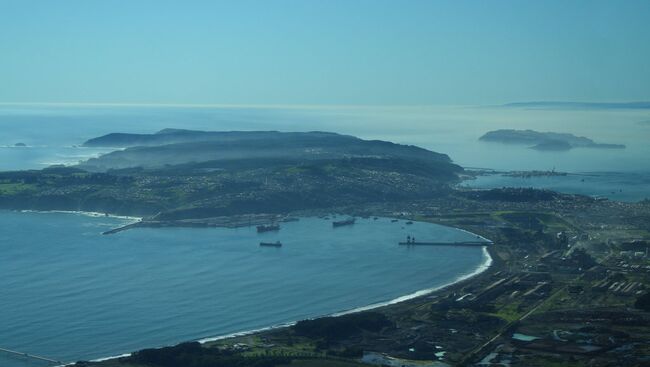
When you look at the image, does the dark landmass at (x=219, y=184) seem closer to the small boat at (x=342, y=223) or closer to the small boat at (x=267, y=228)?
the small boat at (x=267, y=228)

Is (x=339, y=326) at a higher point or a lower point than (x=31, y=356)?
higher

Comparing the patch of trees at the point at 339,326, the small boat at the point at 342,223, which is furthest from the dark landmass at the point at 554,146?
the patch of trees at the point at 339,326

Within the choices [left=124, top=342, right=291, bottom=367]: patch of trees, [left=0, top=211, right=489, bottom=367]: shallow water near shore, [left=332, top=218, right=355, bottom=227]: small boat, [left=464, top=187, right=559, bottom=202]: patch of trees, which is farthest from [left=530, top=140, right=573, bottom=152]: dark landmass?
[left=124, top=342, right=291, bottom=367]: patch of trees

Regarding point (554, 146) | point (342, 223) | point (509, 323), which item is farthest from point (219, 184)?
point (554, 146)

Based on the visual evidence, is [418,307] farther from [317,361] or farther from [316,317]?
[317,361]

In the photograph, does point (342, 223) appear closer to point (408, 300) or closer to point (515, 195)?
point (515, 195)

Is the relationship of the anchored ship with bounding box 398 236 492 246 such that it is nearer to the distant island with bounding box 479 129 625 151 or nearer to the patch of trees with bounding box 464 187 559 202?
the patch of trees with bounding box 464 187 559 202
